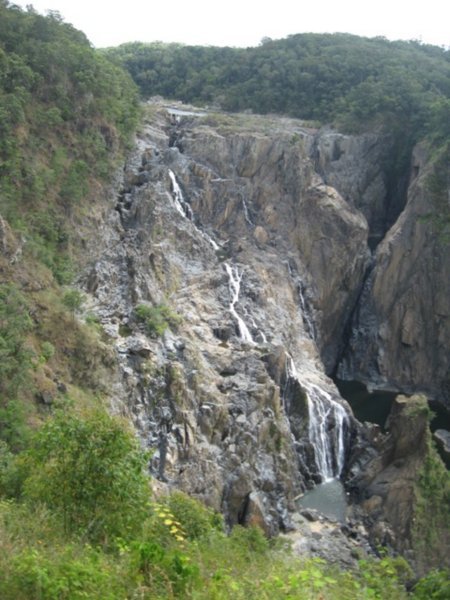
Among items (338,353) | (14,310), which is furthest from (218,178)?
(14,310)

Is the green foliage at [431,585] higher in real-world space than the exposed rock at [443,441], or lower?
higher

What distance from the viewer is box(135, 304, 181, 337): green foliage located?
84.6 ft

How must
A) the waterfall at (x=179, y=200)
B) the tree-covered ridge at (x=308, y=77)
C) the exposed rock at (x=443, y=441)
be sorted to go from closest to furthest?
the exposed rock at (x=443, y=441) → the waterfall at (x=179, y=200) → the tree-covered ridge at (x=308, y=77)

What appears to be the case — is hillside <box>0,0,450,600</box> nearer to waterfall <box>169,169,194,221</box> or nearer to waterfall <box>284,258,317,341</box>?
waterfall <box>284,258,317,341</box>

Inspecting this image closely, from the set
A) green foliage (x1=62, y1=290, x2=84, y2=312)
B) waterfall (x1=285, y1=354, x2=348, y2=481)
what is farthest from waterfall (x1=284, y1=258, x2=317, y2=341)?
green foliage (x1=62, y1=290, x2=84, y2=312)

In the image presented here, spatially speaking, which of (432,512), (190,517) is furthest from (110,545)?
(432,512)

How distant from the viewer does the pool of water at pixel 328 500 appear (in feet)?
83.9

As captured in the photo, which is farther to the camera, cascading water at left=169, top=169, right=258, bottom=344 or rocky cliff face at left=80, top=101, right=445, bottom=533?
cascading water at left=169, top=169, right=258, bottom=344

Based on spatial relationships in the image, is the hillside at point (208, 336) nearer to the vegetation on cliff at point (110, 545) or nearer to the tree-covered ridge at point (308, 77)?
the vegetation on cliff at point (110, 545)

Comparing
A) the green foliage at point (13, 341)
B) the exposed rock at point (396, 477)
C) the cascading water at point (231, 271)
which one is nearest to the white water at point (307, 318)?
the cascading water at point (231, 271)

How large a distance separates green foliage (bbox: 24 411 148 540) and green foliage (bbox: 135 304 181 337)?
14774 mm

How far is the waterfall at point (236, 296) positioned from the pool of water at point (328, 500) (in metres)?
7.42

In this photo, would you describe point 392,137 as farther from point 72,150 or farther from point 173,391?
point 173,391

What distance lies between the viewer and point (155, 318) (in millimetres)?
26062
